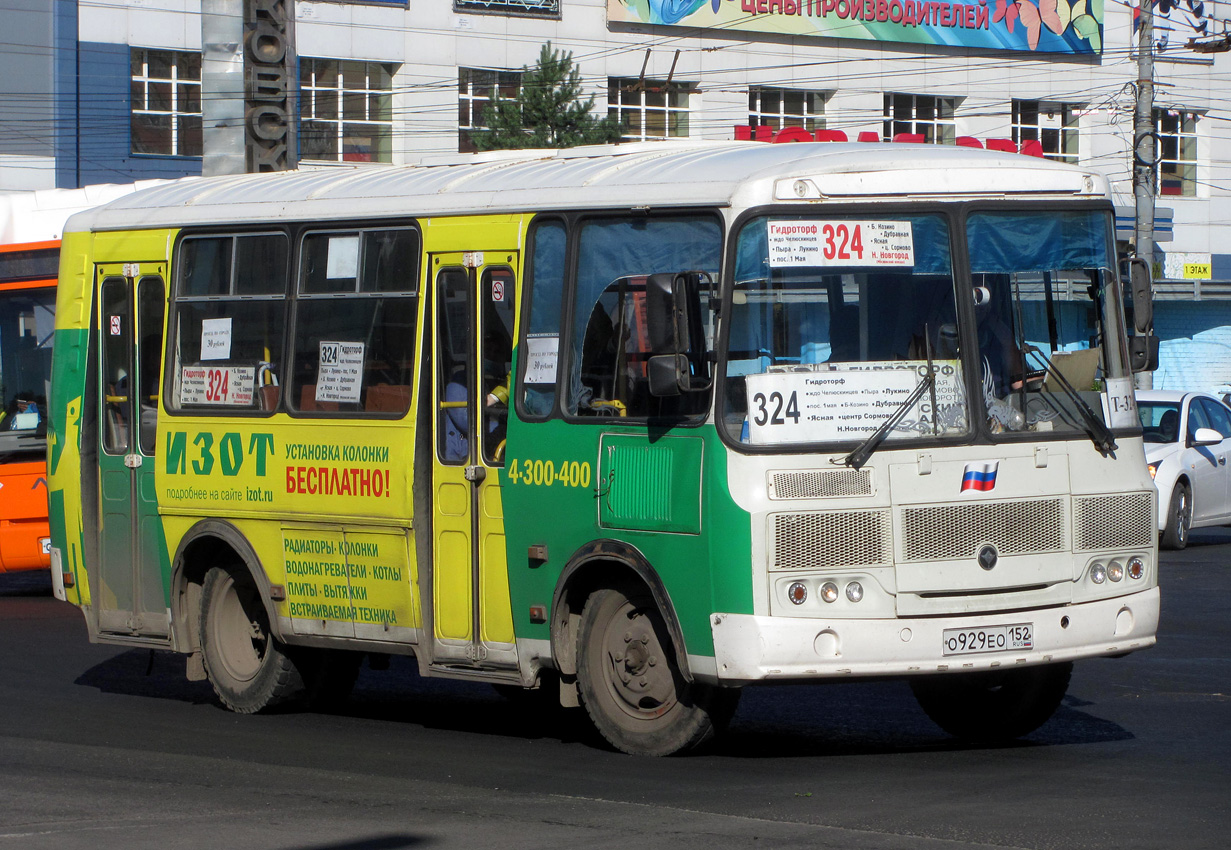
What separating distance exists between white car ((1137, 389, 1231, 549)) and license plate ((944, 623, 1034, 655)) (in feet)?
39.0

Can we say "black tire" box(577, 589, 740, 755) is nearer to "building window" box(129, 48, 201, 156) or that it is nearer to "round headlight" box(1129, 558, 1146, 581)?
"round headlight" box(1129, 558, 1146, 581)

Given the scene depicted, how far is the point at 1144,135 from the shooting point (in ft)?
111

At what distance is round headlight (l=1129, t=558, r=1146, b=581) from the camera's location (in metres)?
8.65

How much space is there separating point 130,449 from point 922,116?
44002 mm

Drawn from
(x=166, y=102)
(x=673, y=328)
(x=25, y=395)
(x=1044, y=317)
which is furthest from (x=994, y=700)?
(x=166, y=102)

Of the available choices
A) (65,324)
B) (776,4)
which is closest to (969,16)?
(776,4)

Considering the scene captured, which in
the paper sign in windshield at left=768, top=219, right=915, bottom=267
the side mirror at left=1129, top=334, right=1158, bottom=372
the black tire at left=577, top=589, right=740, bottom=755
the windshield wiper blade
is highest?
the paper sign in windshield at left=768, top=219, right=915, bottom=267

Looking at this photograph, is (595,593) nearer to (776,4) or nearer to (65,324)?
(65,324)

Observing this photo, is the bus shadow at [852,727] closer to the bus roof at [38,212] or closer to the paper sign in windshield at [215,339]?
the paper sign in windshield at [215,339]

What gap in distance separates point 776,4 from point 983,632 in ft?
144

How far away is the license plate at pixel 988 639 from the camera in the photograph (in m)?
8.05

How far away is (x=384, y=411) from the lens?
966cm

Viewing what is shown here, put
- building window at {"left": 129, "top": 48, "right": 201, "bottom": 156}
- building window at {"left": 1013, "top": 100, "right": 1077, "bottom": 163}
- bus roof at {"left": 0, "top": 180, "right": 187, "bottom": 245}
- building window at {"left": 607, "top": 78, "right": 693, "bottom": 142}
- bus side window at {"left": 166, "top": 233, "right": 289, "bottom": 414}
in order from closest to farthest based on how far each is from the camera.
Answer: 1. bus side window at {"left": 166, "top": 233, "right": 289, "bottom": 414}
2. bus roof at {"left": 0, "top": 180, "right": 187, "bottom": 245}
3. building window at {"left": 129, "top": 48, "right": 201, "bottom": 156}
4. building window at {"left": 607, "top": 78, "right": 693, "bottom": 142}
5. building window at {"left": 1013, "top": 100, "right": 1077, "bottom": 163}

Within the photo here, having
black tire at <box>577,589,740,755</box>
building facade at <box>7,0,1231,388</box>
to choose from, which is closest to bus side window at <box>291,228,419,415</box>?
black tire at <box>577,589,740,755</box>
